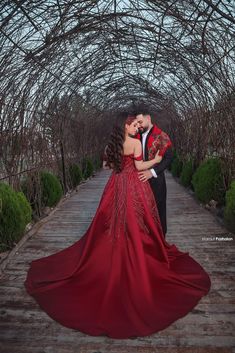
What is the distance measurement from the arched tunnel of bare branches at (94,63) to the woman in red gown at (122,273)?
5.31ft

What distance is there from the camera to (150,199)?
3.23 meters

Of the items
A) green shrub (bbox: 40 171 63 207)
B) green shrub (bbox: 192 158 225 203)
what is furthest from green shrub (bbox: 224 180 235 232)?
green shrub (bbox: 40 171 63 207)

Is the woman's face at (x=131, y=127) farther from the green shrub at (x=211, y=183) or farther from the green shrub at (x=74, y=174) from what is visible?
the green shrub at (x=74, y=174)

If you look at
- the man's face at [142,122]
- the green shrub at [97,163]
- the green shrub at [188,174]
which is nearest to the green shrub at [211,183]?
the green shrub at [188,174]

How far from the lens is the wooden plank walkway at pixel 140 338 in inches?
85.4

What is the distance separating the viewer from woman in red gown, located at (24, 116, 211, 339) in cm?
242

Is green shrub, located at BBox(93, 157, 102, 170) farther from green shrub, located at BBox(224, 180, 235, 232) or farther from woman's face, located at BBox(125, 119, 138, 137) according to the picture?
woman's face, located at BBox(125, 119, 138, 137)

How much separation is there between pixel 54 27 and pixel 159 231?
2457 millimetres

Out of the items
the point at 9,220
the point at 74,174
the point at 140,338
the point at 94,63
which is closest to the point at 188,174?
the point at 74,174

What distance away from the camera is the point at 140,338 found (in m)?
2.24

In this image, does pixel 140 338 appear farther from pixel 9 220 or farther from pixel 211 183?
pixel 211 183

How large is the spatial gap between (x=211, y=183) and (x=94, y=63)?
3.20 meters

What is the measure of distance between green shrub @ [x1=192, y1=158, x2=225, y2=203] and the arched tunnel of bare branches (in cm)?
19

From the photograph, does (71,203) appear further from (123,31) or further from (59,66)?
(123,31)
